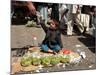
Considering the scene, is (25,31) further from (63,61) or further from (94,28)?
(94,28)

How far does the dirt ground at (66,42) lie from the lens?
2.04 m

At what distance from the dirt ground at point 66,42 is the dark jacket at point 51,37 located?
0.03 metres

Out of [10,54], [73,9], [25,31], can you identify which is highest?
[73,9]

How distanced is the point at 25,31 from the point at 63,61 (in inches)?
16.7

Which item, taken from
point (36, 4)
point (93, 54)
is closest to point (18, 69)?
point (36, 4)

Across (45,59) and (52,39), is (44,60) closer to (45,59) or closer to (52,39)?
(45,59)

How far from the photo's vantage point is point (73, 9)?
2.20 metres

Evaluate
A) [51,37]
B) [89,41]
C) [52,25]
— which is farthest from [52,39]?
[89,41]

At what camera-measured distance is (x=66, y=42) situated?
2.19m

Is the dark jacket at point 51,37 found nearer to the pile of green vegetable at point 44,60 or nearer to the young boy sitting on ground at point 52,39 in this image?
the young boy sitting on ground at point 52,39

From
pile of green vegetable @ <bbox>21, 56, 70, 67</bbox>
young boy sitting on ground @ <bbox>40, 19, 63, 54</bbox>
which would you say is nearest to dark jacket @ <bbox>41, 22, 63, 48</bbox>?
young boy sitting on ground @ <bbox>40, 19, 63, 54</bbox>

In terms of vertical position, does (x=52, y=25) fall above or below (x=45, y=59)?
above

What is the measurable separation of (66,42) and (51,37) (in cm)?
14

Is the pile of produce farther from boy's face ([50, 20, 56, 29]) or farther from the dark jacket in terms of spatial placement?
boy's face ([50, 20, 56, 29])
